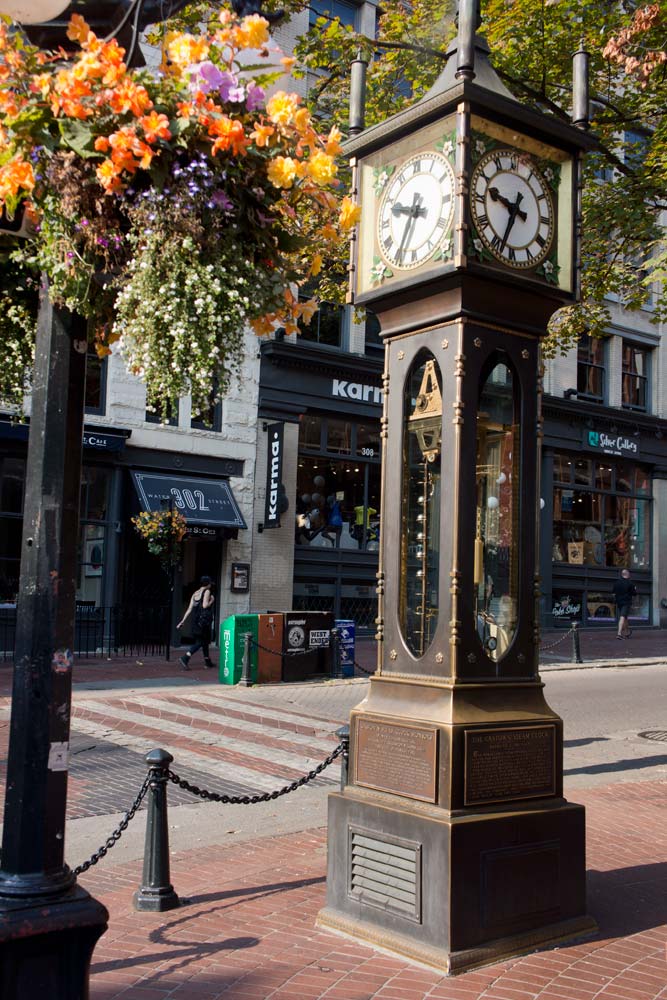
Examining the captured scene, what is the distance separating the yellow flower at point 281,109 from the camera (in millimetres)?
3334

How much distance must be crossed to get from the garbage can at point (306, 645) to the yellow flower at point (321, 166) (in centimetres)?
1325

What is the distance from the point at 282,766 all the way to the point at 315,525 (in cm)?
1435

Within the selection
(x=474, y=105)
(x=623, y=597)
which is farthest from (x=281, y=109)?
(x=623, y=597)

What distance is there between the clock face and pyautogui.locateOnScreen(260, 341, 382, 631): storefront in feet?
57.5

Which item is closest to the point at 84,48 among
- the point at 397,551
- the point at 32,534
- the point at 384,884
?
the point at 32,534

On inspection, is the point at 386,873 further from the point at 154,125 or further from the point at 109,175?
the point at 154,125

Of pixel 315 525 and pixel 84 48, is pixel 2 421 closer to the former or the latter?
pixel 315 525

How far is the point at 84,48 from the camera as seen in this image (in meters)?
3.27

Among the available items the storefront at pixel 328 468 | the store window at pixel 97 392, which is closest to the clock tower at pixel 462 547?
the store window at pixel 97 392

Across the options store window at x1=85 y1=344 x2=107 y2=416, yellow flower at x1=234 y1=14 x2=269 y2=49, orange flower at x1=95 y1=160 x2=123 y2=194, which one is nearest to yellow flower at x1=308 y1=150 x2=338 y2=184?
yellow flower at x1=234 y1=14 x2=269 y2=49

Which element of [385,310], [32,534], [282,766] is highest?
[385,310]

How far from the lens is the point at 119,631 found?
20.3 metres

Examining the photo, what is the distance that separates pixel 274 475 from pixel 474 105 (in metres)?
17.6

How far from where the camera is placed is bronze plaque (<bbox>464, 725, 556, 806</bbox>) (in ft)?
15.8
